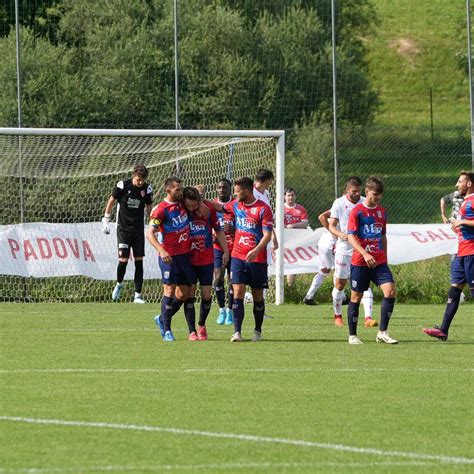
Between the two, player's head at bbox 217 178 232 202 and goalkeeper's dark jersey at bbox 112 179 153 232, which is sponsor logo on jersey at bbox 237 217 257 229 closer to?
player's head at bbox 217 178 232 202

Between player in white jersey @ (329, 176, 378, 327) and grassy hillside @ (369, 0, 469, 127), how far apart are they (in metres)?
31.1

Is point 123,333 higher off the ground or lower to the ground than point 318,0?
lower

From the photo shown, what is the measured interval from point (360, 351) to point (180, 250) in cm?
240

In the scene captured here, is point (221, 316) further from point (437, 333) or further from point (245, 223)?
point (437, 333)

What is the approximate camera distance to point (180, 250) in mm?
14195

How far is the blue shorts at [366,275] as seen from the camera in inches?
549

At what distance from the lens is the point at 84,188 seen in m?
22.7

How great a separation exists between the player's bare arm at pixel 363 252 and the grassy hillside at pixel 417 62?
34.3 m

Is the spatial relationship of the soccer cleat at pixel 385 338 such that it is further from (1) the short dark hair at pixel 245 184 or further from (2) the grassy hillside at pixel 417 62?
(2) the grassy hillside at pixel 417 62

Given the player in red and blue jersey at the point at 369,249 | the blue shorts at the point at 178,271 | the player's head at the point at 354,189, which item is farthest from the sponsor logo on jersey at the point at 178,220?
the player's head at the point at 354,189

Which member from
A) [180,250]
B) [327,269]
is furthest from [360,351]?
[327,269]

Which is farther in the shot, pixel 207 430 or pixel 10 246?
pixel 10 246

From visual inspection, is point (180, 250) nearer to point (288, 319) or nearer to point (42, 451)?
point (288, 319)

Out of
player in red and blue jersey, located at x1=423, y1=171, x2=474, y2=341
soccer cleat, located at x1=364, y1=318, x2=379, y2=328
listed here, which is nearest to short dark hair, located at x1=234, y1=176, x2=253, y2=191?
player in red and blue jersey, located at x1=423, y1=171, x2=474, y2=341
